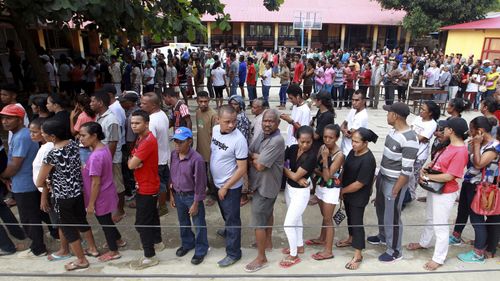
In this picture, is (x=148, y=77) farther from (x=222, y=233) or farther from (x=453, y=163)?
(x=453, y=163)

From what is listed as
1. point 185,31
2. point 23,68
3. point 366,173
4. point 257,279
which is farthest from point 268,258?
point 23,68

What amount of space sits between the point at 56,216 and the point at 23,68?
30.7ft

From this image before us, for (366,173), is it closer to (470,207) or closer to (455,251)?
(470,207)

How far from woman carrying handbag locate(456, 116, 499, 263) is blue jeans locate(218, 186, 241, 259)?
7.19 feet

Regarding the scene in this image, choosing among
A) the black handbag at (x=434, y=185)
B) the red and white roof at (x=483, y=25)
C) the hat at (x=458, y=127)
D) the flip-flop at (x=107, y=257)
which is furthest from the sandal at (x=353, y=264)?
the red and white roof at (x=483, y=25)

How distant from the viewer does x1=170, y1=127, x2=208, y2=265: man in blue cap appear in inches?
131

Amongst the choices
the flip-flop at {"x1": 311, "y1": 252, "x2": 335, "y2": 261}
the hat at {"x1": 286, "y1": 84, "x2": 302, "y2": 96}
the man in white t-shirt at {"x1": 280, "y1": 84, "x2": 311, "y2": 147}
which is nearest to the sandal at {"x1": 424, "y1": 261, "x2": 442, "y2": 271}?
the flip-flop at {"x1": 311, "y1": 252, "x2": 335, "y2": 261}

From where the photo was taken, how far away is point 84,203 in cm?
344

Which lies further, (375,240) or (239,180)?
(375,240)

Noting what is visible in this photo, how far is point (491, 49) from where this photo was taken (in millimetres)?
19312

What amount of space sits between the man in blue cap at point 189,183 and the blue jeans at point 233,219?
237 mm

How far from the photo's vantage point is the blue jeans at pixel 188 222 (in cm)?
352

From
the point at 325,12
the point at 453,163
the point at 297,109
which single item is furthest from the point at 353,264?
the point at 325,12

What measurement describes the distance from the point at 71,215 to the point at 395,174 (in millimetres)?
3090
